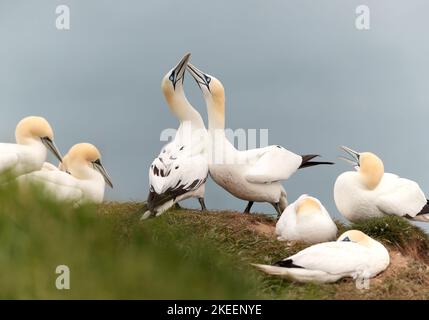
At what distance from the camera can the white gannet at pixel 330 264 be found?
1038 cm

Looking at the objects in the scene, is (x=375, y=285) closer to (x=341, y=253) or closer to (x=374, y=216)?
(x=341, y=253)

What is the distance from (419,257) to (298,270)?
451 cm

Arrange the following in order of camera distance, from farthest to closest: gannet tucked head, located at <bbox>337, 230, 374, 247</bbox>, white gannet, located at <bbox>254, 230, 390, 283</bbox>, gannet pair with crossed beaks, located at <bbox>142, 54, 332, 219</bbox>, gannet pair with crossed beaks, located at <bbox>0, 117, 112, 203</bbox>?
gannet pair with crossed beaks, located at <bbox>142, 54, 332, 219</bbox> → gannet pair with crossed beaks, located at <bbox>0, 117, 112, 203</bbox> → gannet tucked head, located at <bbox>337, 230, 374, 247</bbox> → white gannet, located at <bbox>254, 230, 390, 283</bbox>

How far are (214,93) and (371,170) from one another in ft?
11.6

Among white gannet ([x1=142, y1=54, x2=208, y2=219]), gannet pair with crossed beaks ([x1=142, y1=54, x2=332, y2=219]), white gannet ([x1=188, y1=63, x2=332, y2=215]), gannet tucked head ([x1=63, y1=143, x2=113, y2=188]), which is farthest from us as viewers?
white gannet ([x1=188, y1=63, x2=332, y2=215])

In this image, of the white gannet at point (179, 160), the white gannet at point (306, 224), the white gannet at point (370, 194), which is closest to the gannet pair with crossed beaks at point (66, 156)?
the white gannet at point (179, 160)

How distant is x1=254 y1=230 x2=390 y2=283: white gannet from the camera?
10375mm

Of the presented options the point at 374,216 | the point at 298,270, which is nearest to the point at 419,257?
the point at 374,216

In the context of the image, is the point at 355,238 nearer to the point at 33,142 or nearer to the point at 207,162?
the point at 207,162

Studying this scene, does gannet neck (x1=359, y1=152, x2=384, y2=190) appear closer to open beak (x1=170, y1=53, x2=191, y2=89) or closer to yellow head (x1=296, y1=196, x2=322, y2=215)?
yellow head (x1=296, y1=196, x2=322, y2=215)

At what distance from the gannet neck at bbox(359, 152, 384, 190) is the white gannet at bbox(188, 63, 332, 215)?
1468 millimetres

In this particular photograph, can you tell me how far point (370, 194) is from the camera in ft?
47.0

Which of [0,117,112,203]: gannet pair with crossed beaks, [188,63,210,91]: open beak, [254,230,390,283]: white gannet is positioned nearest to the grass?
[254,230,390,283]: white gannet

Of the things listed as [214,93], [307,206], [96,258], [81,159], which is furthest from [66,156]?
[96,258]
